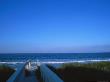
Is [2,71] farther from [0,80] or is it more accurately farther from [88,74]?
[88,74]

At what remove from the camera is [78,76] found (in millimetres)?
12781

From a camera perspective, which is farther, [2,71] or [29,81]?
[2,71]

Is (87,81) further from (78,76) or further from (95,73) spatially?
(95,73)

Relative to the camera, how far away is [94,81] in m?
11.6

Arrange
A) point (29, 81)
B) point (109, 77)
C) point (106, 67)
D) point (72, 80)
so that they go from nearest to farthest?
point (29, 81)
point (72, 80)
point (109, 77)
point (106, 67)

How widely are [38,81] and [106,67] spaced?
315 inches

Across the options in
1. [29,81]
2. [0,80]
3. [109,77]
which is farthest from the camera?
[109,77]

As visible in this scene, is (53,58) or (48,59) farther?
(53,58)

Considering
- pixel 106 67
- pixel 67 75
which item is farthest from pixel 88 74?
pixel 106 67

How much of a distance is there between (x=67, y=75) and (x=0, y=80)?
380 cm

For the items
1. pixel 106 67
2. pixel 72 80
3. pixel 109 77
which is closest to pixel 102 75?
pixel 109 77

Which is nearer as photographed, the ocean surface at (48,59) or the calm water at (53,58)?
the ocean surface at (48,59)

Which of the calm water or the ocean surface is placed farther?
the calm water

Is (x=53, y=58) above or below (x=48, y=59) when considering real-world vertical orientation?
above
